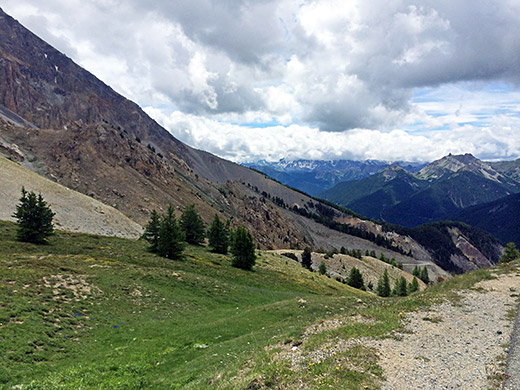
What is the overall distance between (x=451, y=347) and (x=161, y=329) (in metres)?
19.1

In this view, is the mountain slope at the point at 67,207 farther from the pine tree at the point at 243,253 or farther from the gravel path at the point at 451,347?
the gravel path at the point at 451,347

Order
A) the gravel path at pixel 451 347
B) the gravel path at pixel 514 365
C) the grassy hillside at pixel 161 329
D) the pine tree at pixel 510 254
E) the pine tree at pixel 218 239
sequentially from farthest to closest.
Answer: the pine tree at pixel 218 239 → the pine tree at pixel 510 254 → the grassy hillside at pixel 161 329 → the gravel path at pixel 451 347 → the gravel path at pixel 514 365

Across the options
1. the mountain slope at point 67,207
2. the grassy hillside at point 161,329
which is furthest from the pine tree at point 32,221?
the mountain slope at point 67,207

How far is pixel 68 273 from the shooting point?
28516mm

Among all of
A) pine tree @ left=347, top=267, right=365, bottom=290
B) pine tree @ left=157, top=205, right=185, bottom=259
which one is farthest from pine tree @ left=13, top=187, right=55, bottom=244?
pine tree @ left=347, top=267, right=365, bottom=290

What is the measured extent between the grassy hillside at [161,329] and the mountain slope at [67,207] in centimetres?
3257

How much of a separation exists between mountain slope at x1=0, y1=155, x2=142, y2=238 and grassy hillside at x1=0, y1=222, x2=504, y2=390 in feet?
107

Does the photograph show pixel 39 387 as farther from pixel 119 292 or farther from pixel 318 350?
pixel 119 292

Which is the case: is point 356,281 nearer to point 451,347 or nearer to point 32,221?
point 451,347

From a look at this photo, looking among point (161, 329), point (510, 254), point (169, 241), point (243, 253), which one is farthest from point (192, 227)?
point (510, 254)

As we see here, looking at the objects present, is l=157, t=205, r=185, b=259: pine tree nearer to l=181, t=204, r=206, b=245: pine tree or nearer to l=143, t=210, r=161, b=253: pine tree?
l=143, t=210, r=161, b=253: pine tree

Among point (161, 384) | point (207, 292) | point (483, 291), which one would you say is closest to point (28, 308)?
point (161, 384)

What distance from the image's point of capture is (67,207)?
76.6 m

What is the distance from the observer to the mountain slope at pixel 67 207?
6775 centimetres
